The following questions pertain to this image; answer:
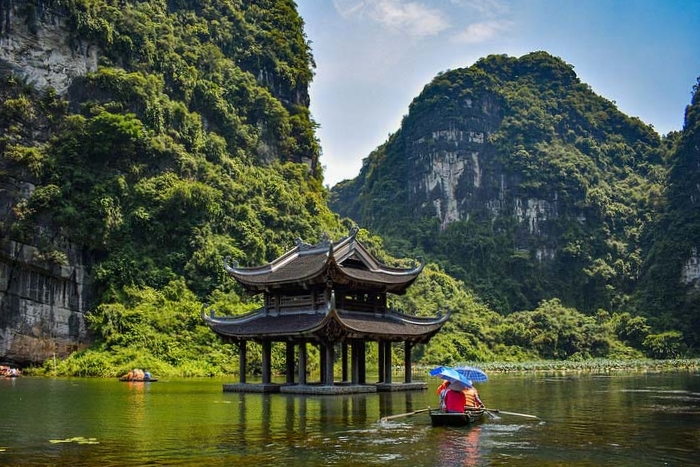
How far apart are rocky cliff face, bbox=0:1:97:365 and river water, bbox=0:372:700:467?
2325cm

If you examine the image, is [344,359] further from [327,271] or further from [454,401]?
[454,401]

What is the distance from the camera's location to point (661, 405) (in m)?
24.6

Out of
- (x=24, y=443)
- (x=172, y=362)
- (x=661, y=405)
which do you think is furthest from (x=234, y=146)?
(x=24, y=443)

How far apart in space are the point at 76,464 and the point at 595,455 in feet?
30.3

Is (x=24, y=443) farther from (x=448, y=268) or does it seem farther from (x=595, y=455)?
(x=448, y=268)

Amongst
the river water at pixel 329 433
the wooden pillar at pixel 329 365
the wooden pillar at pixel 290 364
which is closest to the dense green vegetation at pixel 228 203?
the wooden pillar at pixel 290 364

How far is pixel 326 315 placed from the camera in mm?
27375

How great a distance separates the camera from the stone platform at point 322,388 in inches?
1112

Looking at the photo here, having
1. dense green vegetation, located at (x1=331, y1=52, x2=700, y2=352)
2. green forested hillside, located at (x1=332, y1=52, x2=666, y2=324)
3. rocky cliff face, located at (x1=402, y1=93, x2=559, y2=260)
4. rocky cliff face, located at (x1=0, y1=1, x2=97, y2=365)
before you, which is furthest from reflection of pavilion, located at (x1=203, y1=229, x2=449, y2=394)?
rocky cliff face, located at (x1=402, y1=93, x2=559, y2=260)

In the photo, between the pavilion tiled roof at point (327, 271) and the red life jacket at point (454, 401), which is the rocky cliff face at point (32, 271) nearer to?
the pavilion tiled roof at point (327, 271)

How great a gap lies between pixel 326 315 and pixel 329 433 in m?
10.7

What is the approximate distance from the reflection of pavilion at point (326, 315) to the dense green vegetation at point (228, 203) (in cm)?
1969

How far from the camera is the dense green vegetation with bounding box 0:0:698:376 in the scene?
5331 centimetres

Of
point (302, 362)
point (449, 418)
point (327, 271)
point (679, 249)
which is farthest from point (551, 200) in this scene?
point (449, 418)
